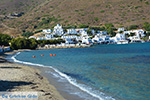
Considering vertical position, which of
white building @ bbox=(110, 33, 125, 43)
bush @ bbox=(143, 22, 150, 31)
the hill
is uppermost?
the hill

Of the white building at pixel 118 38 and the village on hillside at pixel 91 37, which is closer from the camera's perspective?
the village on hillside at pixel 91 37

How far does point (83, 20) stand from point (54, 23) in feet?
81.1

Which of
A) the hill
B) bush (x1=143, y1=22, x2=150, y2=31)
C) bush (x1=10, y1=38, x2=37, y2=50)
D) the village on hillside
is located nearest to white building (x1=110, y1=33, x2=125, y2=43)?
the village on hillside

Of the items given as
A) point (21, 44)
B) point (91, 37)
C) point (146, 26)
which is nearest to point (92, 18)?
point (146, 26)

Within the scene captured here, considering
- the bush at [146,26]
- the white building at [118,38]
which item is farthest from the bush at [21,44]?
the bush at [146,26]

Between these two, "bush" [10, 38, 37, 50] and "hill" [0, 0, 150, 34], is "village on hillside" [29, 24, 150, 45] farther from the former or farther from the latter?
"bush" [10, 38, 37, 50]

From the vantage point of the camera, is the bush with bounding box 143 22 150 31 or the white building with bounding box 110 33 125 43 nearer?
the white building with bounding box 110 33 125 43

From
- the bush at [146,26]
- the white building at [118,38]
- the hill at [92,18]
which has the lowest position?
the white building at [118,38]

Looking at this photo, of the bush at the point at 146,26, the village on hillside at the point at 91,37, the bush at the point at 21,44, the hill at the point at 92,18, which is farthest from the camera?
the hill at the point at 92,18

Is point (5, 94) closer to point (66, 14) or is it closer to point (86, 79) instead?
point (86, 79)

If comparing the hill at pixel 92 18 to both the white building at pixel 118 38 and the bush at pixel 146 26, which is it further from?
the white building at pixel 118 38

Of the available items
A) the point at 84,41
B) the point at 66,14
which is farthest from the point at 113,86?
the point at 66,14

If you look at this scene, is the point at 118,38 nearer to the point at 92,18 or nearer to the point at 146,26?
the point at 146,26

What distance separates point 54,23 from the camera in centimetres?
18612
